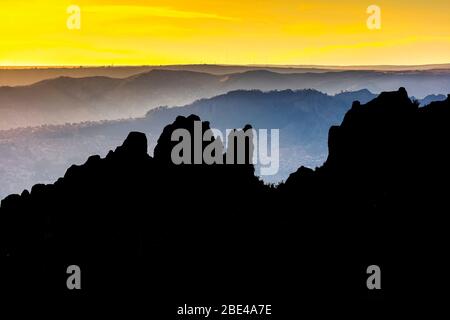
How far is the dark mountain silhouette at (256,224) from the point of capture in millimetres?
72188

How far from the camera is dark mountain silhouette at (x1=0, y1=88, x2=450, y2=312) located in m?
72.2

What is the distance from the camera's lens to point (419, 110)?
247ft

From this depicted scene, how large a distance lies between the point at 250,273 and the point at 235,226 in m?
7.99

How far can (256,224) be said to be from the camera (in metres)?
84.8

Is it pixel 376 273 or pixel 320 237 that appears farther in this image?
pixel 320 237

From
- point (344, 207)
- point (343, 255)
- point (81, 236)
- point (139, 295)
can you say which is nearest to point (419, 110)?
point (344, 207)
